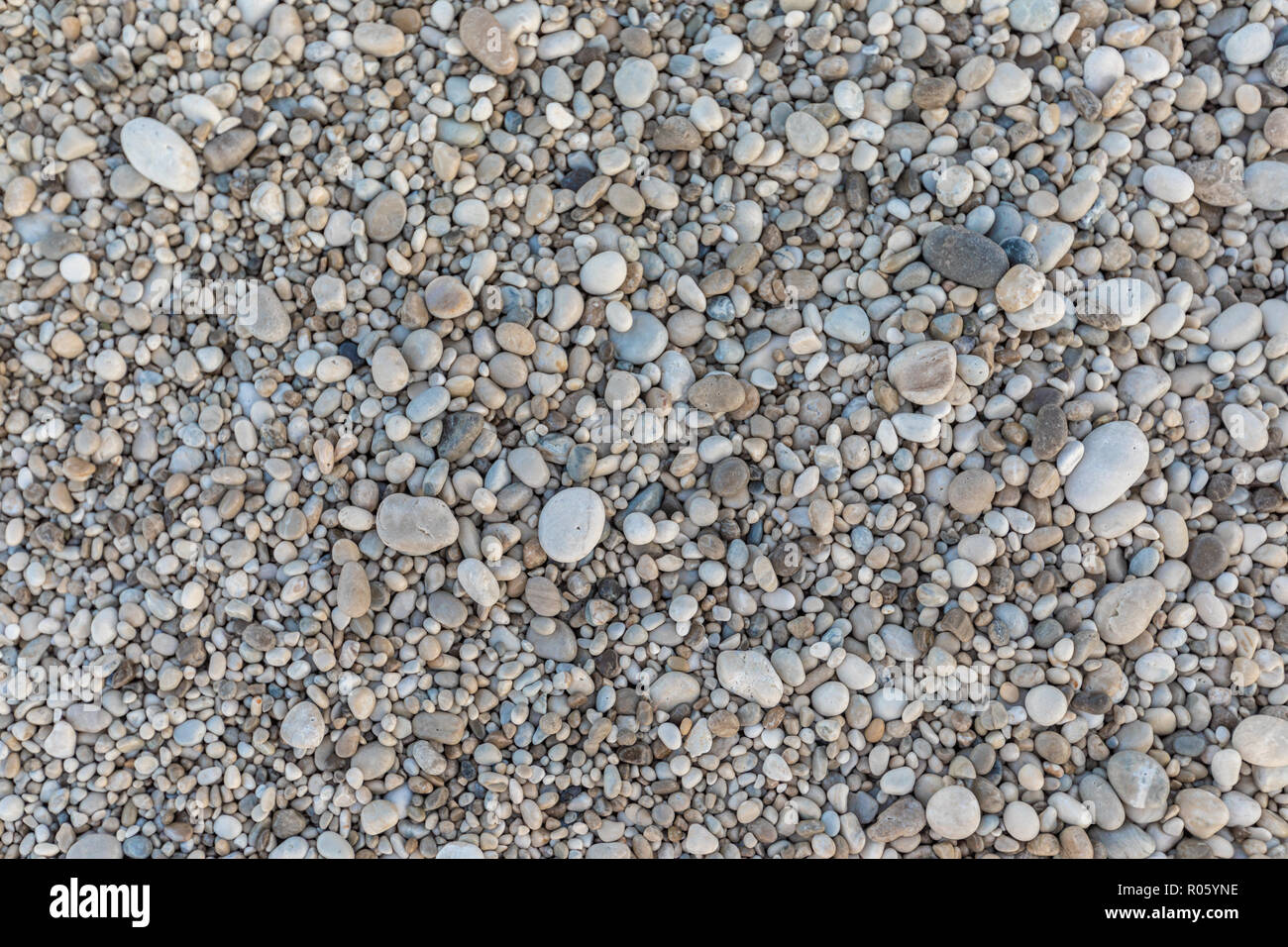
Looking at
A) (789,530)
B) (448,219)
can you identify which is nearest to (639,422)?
(789,530)

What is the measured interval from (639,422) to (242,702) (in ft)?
3.44

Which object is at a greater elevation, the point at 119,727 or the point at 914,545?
the point at 914,545

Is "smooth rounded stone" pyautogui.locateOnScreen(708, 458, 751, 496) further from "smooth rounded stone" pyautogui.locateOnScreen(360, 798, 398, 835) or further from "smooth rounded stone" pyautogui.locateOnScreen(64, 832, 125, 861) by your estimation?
"smooth rounded stone" pyautogui.locateOnScreen(64, 832, 125, 861)

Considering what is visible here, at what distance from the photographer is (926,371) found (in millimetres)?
2092

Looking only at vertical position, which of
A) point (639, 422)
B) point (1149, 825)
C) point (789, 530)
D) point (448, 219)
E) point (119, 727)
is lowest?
point (119, 727)

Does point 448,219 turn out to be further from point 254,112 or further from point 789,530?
point 789,530

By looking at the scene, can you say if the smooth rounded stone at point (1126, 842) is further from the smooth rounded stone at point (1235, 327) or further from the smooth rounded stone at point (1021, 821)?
the smooth rounded stone at point (1235, 327)

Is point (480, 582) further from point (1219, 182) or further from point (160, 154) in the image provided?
point (1219, 182)

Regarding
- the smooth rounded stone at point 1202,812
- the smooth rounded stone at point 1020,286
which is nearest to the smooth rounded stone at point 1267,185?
the smooth rounded stone at point 1020,286

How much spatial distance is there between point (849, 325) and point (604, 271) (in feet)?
1.83

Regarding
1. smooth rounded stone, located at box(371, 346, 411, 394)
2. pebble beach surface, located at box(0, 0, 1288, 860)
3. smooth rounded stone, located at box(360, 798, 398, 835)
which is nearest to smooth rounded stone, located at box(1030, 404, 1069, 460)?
pebble beach surface, located at box(0, 0, 1288, 860)

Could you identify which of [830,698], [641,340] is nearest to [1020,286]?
[641,340]

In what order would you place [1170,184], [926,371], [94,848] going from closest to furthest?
[94,848], [926,371], [1170,184]
